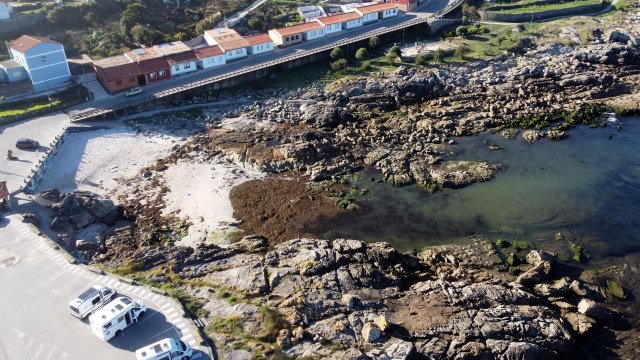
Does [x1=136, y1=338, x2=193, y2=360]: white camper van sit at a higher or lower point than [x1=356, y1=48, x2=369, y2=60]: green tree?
lower

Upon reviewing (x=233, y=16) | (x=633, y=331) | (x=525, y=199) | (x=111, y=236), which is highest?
(x=233, y=16)

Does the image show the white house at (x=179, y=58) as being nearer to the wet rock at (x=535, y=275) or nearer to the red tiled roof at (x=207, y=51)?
the red tiled roof at (x=207, y=51)

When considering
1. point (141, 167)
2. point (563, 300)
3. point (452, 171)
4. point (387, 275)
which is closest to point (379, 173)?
point (452, 171)

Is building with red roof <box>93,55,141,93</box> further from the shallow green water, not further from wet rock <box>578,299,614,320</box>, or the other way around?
wet rock <box>578,299,614,320</box>

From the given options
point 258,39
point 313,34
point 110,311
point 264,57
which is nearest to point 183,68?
point 264,57

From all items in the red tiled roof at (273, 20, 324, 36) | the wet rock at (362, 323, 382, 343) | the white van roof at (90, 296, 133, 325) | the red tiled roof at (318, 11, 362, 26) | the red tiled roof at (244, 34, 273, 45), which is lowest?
the wet rock at (362, 323, 382, 343)

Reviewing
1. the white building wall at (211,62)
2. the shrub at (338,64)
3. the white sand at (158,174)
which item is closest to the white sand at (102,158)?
the white sand at (158,174)

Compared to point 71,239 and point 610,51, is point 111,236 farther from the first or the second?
point 610,51

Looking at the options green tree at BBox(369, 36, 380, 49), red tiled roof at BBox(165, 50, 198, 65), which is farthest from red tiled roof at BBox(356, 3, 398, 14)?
red tiled roof at BBox(165, 50, 198, 65)
